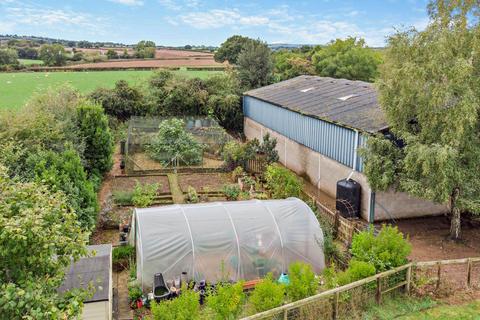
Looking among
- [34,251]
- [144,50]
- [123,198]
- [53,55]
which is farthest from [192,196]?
[144,50]

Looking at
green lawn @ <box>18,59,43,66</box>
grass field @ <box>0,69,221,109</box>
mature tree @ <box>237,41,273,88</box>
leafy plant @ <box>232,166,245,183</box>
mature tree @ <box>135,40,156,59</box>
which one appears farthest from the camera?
mature tree @ <box>135,40,156,59</box>

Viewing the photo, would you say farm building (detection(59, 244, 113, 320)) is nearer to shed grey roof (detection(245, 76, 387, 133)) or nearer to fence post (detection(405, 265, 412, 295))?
fence post (detection(405, 265, 412, 295))

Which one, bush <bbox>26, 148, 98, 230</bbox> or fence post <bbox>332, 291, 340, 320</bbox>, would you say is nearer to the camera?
fence post <bbox>332, 291, 340, 320</bbox>

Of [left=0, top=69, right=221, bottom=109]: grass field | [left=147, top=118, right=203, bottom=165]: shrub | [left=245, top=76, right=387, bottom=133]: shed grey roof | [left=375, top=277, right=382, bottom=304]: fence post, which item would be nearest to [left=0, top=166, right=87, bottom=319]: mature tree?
[left=375, top=277, right=382, bottom=304]: fence post

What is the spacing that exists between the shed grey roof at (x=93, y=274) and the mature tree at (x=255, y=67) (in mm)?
26195

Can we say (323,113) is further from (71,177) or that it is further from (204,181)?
(71,177)

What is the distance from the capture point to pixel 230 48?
6003 cm

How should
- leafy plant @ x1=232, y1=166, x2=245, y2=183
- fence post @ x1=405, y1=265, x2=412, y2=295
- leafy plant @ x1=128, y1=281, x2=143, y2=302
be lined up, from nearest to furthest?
fence post @ x1=405, y1=265, x2=412, y2=295, leafy plant @ x1=128, y1=281, x2=143, y2=302, leafy plant @ x1=232, y1=166, x2=245, y2=183

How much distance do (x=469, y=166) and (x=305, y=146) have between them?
9281mm

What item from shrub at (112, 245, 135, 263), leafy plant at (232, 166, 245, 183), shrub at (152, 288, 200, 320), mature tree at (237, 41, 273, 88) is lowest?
shrub at (112, 245, 135, 263)

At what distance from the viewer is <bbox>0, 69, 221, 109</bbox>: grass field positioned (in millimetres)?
37438

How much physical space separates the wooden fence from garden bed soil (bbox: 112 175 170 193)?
1175 cm

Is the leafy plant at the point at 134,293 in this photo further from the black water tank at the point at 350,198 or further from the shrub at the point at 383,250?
the black water tank at the point at 350,198

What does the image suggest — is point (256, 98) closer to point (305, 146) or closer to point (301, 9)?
point (305, 146)
